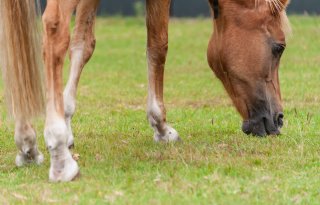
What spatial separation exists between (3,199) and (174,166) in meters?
1.32

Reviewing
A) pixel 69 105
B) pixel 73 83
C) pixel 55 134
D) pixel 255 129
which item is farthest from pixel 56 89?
pixel 255 129

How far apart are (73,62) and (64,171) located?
6.58ft

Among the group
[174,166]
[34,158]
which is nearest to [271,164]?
Answer: [174,166]

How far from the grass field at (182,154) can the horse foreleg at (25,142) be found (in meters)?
0.10

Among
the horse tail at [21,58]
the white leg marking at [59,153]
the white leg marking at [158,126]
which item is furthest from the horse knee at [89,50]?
the white leg marking at [59,153]

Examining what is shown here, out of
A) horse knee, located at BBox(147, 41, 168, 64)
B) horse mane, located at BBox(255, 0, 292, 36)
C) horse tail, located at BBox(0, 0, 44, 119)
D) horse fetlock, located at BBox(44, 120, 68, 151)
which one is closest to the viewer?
horse fetlock, located at BBox(44, 120, 68, 151)

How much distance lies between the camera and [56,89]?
5.46 metres

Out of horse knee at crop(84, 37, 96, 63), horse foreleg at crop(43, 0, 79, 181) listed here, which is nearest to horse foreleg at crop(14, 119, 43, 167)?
horse foreleg at crop(43, 0, 79, 181)

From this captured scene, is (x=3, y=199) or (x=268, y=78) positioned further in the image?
(x=268, y=78)

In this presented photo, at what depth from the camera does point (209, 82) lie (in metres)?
12.4

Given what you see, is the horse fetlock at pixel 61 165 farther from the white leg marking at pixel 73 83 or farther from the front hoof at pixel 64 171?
the white leg marking at pixel 73 83

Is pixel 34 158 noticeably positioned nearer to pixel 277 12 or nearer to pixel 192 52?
pixel 277 12

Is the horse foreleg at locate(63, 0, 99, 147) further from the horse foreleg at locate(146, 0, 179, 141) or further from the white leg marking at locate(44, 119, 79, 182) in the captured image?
the white leg marking at locate(44, 119, 79, 182)

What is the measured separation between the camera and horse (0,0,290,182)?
215 inches
